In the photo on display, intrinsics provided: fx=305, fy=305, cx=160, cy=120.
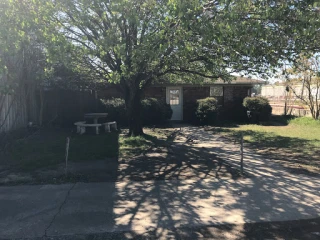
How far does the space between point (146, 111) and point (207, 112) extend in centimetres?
328

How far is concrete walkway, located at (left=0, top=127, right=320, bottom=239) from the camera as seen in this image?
4141 mm

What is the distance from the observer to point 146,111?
15367mm

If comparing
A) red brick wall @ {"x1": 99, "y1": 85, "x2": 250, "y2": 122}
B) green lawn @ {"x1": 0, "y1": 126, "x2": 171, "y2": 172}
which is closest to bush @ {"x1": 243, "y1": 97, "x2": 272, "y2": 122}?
red brick wall @ {"x1": 99, "y1": 85, "x2": 250, "y2": 122}

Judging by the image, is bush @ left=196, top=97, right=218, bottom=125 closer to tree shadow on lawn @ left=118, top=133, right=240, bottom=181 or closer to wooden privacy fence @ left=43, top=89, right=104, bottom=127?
wooden privacy fence @ left=43, top=89, right=104, bottom=127

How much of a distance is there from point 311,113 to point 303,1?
15.5 meters

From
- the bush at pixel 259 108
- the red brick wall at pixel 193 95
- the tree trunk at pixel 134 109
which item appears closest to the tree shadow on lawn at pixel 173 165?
the tree trunk at pixel 134 109

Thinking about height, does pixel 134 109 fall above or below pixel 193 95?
below

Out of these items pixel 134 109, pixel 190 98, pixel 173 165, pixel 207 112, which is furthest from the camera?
pixel 190 98

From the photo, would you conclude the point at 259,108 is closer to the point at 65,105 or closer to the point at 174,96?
the point at 174,96

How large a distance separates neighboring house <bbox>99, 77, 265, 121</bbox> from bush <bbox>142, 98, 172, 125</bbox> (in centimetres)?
194

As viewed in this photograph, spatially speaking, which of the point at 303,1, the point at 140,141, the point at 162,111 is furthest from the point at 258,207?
the point at 162,111

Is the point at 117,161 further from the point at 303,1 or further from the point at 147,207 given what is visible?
the point at 303,1

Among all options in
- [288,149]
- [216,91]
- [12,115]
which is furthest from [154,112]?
[288,149]

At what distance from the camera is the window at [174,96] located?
18.0 m
